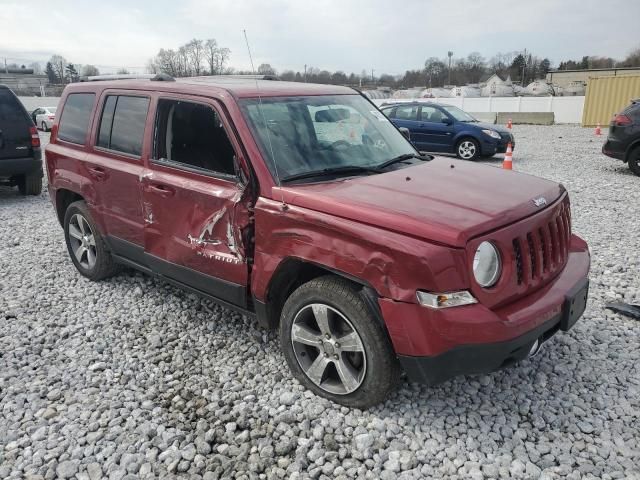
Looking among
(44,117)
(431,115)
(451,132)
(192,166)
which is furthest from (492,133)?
(44,117)

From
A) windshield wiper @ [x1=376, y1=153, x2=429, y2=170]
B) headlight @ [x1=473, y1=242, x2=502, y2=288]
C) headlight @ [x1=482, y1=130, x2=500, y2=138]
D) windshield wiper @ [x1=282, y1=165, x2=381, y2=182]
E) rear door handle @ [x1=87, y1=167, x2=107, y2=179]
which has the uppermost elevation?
windshield wiper @ [x1=376, y1=153, x2=429, y2=170]

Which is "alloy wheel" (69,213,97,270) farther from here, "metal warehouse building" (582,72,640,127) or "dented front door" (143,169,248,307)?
"metal warehouse building" (582,72,640,127)

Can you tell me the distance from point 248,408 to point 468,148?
1159 cm

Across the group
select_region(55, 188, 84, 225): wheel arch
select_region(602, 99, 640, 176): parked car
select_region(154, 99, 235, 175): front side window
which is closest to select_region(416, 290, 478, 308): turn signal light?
select_region(154, 99, 235, 175): front side window

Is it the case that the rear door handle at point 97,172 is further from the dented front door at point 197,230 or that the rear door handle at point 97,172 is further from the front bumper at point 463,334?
the front bumper at point 463,334

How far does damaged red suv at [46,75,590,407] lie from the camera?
8.52 feet

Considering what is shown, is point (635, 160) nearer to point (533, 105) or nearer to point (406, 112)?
point (406, 112)

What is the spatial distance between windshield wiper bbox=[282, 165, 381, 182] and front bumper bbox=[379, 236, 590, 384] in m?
1.04

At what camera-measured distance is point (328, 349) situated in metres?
3.10

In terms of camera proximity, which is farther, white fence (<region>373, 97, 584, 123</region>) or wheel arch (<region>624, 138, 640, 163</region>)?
white fence (<region>373, 97, 584, 123</region>)

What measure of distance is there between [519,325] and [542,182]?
1.32m

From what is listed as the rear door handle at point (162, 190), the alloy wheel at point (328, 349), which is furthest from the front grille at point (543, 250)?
the rear door handle at point (162, 190)

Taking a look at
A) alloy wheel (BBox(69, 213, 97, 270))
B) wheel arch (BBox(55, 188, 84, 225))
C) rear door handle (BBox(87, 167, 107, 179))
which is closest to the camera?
rear door handle (BBox(87, 167, 107, 179))

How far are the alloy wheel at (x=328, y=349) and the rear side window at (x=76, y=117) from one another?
3061 mm
